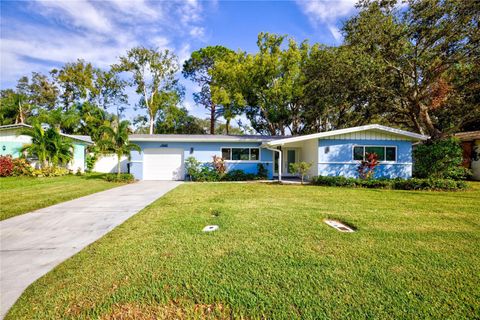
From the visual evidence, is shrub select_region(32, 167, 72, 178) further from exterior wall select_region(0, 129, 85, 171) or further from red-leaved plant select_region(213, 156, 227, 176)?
red-leaved plant select_region(213, 156, 227, 176)

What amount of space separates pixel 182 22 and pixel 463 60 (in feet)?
44.9

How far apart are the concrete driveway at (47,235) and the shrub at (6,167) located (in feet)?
33.0

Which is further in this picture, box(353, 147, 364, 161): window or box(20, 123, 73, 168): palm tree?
box(20, 123, 73, 168): palm tree

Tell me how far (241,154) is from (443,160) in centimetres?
1015

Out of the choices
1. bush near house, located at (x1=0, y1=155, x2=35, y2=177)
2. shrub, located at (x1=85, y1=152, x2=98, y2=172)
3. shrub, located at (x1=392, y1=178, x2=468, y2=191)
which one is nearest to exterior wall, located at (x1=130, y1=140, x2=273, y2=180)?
bush near house, located at (x1=0, y1=155, x2=35, y2=177)

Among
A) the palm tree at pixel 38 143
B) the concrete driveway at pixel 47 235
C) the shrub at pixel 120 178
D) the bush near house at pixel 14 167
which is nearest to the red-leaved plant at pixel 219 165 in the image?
the shrub at pixel 120 178

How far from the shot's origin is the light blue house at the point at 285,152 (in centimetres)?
1191

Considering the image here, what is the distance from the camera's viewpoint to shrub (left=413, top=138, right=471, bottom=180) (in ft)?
33.5

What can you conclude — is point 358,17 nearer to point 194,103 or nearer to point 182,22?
point 182,22

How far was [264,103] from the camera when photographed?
19.9m

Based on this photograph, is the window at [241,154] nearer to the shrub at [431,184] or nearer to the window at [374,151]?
the window at [374,151]

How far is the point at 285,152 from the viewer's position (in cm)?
1527

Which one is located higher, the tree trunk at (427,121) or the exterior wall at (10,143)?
the tree trunk at (427,121)

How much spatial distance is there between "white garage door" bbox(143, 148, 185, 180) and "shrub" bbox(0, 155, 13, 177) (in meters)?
7.60
